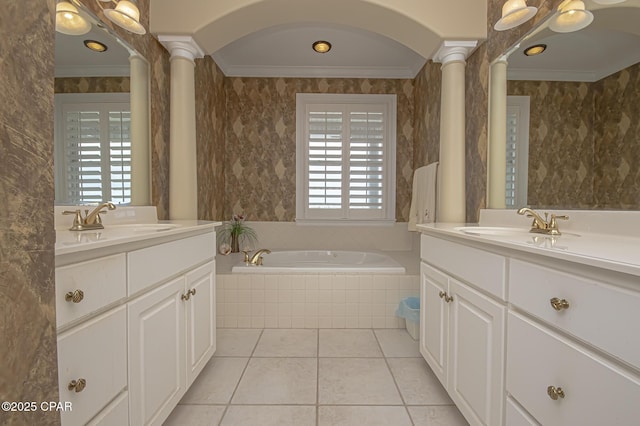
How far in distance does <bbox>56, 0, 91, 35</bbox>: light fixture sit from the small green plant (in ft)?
7.20

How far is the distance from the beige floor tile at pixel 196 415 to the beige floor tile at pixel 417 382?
912 mm

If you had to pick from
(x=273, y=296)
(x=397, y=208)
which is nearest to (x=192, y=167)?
(x=273, y=296)

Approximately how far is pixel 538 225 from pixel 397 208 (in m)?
2.31

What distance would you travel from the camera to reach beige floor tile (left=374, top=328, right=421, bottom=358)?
6.75 ft

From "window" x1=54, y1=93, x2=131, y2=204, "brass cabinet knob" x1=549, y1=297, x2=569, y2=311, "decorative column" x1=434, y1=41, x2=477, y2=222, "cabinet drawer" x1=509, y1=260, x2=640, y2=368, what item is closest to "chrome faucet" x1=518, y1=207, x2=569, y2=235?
"cabinet drawer" x1=509, y1=260, x2=640, y2=368

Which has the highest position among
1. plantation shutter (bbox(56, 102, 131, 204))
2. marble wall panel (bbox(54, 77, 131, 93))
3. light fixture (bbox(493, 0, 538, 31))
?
light fixture (bbox(493, 0, 538, 31))

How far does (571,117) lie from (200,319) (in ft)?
6.81

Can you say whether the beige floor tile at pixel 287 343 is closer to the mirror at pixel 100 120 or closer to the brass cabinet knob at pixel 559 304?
the mirror at pixel 100 120

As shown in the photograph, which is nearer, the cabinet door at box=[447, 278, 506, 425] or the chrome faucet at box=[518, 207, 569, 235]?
the cabinet door at box=[447, 278, 506, 425]

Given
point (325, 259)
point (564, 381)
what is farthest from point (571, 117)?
point (325, 259)

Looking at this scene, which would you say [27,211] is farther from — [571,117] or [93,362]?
[571,117]

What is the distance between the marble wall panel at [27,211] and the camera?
0.41 m

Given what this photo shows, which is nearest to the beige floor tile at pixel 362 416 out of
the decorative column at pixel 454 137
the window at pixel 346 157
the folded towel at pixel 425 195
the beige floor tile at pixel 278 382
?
the beige floor tile at pixel 278 382

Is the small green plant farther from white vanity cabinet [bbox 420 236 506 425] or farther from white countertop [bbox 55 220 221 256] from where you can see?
white vanity cabinet [bbox 420 236 506 425]
